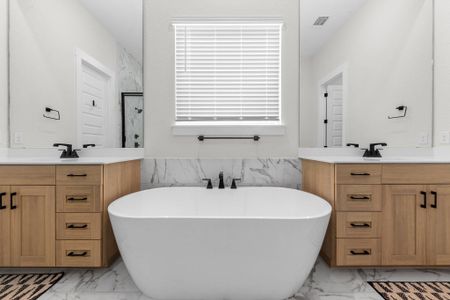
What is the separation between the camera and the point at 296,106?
2178 millimetres

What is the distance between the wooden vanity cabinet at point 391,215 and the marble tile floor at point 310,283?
0.12m

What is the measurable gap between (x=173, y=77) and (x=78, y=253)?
5.19 ft

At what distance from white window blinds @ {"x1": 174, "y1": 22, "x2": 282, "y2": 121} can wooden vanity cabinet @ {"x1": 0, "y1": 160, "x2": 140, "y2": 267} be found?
99 centimetres

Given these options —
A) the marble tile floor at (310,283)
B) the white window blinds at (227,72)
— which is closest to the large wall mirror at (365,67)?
the white window blinds at (227,72)

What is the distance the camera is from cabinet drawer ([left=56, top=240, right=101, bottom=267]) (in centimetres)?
158

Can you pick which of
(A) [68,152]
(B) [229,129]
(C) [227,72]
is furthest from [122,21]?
(B) [229,129]

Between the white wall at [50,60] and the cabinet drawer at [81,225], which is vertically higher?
the white wall at [50,60]

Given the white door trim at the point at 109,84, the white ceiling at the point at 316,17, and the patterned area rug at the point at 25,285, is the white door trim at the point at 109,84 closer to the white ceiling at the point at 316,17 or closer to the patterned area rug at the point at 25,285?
the patterned area rug at the point at 25,285

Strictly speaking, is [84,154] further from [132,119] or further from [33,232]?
[33,232]

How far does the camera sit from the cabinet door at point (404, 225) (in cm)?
160

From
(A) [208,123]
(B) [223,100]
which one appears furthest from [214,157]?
(B) [223,100]

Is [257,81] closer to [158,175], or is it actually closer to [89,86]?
[158,175]

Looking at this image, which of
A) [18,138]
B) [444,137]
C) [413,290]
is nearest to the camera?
[413,290]

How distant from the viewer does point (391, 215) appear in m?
1.61
